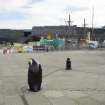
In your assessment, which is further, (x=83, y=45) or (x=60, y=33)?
(x=60, y=33)

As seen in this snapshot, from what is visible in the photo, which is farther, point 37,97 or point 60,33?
point 60,33

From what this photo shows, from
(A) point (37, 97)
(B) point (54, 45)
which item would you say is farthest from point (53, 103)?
(B) point (54, 45)

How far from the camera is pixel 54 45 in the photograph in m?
81.2

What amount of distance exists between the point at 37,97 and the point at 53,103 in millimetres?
1387

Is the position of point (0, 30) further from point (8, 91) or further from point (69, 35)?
point (8, 91)

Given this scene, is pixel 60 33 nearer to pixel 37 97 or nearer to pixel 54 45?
pixel 54 45

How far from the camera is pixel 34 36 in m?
118

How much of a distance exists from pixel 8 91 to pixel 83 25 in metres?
115

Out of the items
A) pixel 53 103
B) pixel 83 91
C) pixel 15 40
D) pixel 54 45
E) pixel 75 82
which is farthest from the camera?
pixel 15 40

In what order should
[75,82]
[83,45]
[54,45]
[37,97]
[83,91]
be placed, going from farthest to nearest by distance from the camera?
[83,45] < [54,45] < [75,82] < [83,91] < [37,97]

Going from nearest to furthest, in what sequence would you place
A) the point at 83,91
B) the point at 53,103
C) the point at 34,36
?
the point at 53,103 → the point at 83,91 → the point at 34,36

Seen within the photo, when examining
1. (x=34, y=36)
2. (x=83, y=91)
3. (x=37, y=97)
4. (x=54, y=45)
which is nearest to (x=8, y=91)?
(x=37, y=97)

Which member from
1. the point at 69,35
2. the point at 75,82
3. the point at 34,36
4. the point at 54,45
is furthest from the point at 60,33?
the point at 75,82

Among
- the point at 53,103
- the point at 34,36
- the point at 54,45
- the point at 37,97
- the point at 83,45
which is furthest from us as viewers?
the point at 34,36
